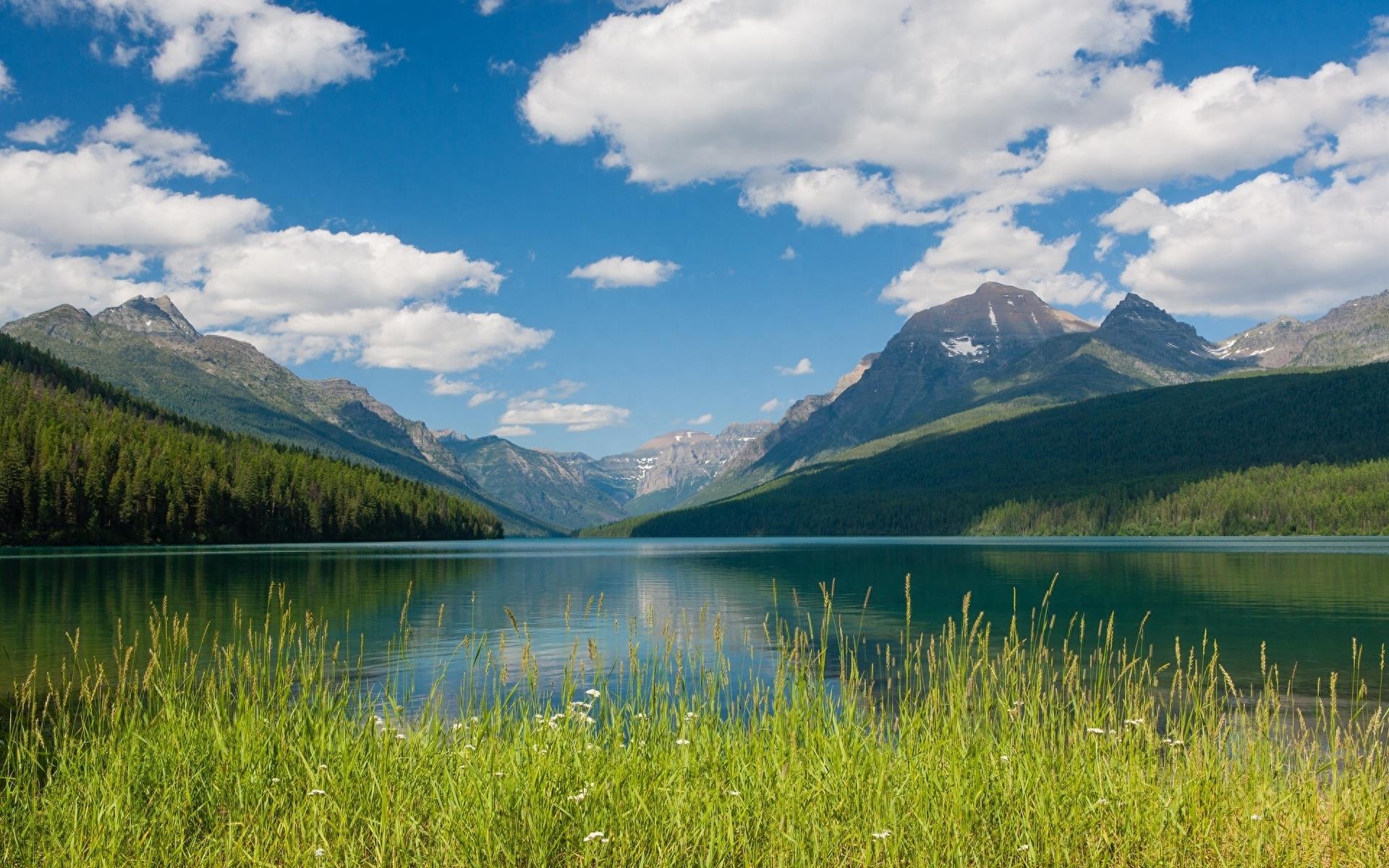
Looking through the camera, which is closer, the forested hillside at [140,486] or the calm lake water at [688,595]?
the calm lake water at [688,595]

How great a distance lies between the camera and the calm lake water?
39.2 metres

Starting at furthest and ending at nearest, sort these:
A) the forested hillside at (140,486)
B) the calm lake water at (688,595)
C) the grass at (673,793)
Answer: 1. the forested hillside at (140,486)
2. the calm lake water at (688,595)
3. the grass at (673,793)

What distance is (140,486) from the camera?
13900cm

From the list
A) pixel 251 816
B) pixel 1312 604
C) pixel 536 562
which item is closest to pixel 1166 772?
pixel 251 816

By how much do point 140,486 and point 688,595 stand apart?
10777cm

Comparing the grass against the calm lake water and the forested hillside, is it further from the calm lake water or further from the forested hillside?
the forested hillside

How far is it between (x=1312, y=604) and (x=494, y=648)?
48.4 m

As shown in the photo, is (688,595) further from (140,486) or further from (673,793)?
(140,486)

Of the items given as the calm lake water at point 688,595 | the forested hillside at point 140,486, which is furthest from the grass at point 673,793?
the forested hillside at point 140,486

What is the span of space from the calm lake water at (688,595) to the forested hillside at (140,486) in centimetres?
1799

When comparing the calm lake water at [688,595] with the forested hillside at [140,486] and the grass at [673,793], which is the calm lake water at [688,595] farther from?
the forested hillside at [140,486]

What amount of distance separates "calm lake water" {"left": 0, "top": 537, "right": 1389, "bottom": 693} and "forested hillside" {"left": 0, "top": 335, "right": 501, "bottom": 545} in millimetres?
17992

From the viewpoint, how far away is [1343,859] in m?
9.10

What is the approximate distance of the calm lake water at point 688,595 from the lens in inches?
1545
